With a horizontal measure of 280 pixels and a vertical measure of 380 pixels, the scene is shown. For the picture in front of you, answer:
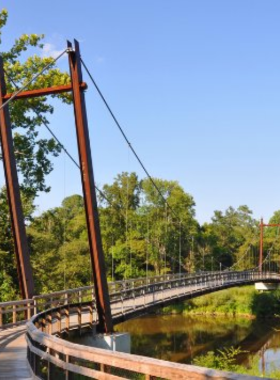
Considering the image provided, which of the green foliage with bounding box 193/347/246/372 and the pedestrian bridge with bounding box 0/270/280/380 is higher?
the pedestrian bridge with bounding box 0/270/280/380

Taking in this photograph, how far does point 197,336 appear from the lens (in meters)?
39.0

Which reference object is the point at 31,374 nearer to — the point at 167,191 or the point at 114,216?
the point at 114,216

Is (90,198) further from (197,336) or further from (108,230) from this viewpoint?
(108,230)

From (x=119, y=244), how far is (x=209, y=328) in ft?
82.4

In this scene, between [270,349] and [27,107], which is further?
[270,349]

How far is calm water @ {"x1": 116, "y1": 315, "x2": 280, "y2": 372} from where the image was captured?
3234cm

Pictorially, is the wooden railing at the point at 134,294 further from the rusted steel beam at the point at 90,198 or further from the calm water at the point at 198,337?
the calm water at the point at 198,337

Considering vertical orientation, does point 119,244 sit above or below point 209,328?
above

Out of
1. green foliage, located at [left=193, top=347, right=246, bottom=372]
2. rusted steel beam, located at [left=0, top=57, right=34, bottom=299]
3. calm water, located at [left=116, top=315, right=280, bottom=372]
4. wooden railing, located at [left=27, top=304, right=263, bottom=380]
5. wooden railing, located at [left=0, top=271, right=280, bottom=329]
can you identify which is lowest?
calm water, located at [left=116, top=315, right=280, bottom=372]

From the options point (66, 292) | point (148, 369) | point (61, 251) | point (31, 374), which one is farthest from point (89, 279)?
point (148, 369)

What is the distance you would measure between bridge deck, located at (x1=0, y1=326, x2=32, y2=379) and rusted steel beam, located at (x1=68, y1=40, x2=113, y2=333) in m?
2.44

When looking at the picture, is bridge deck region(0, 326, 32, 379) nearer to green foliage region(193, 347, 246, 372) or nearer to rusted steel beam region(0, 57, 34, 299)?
rusted steel beam region(0, 57, 34, 299)

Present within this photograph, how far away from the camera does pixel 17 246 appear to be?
16656 millimetres

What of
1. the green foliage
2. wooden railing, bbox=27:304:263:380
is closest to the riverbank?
the green foliage
